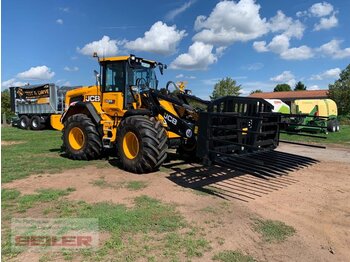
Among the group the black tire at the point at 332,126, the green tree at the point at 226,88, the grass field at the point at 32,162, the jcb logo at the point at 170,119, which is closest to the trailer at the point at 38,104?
the grass field at the point at 32,162

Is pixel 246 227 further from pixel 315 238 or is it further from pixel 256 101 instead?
pixel 256 101

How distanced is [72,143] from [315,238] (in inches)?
291

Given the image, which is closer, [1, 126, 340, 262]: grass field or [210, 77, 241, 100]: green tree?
[1, 126, 340, 262]: grass field

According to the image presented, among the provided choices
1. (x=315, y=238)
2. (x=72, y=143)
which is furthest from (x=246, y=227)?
(x=72, y=143)

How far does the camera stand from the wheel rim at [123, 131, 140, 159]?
7.98 m

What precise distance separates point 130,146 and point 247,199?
3351mm

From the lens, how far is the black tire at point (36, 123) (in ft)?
80.1

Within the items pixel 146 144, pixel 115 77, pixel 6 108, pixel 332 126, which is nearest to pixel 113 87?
pixel 115 77

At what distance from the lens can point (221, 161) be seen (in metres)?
6.50

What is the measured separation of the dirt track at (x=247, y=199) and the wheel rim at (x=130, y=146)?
54 cm

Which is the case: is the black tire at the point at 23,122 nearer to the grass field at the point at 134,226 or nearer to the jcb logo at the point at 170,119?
the jcb logo at the point at 170,119

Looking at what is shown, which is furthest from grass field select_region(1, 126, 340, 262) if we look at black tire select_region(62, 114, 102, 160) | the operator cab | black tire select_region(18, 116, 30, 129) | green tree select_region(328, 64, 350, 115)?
green tree select_region(328, 64, 350, 115)

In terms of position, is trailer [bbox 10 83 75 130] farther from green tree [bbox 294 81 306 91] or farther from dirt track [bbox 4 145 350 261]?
green tree [bbox 294 81 306 91]

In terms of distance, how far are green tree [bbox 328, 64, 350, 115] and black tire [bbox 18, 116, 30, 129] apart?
3496cm
